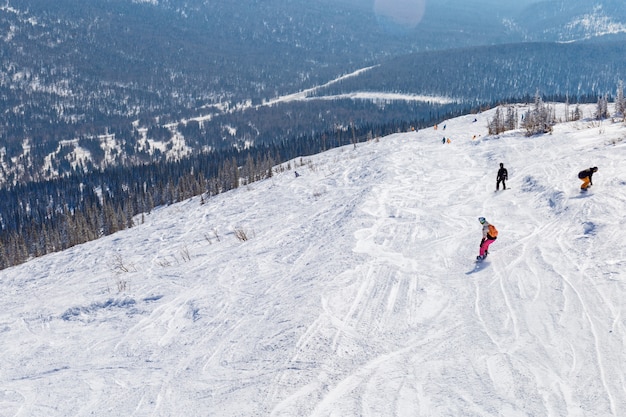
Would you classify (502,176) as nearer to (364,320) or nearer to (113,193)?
(364,320)

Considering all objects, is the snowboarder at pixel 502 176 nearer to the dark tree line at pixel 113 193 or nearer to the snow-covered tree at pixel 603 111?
the snow-covered tree at pixel 603 111

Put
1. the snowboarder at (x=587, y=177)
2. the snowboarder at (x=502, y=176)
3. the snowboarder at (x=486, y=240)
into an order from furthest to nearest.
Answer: the snowboarder at (x=502, y=176) < the snowboarder at (x=587, y=177) < the snowboarder at (x=486, y=240)

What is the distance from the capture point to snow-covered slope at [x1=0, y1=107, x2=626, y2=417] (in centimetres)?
754

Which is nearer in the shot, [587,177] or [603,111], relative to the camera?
[587,177]

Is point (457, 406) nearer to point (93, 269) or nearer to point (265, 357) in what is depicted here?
point (265, 357)

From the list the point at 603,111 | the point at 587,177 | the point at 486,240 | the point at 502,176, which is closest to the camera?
the point at 486,240

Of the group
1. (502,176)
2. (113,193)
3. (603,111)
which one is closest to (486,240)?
(502,176)

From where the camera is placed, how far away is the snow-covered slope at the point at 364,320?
754 cm

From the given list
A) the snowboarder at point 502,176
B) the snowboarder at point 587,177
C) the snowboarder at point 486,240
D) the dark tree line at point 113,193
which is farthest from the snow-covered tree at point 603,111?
the dark tree line at point 113,193

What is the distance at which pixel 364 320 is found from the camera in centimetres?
977

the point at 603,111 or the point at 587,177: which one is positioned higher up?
the point at 603,111

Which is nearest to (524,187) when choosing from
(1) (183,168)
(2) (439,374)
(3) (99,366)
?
(2) (439,374)

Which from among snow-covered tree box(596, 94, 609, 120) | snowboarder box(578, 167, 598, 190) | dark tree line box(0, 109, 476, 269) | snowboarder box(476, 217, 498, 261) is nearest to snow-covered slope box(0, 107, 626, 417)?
snowboarder box(578, 167, 598, 190)

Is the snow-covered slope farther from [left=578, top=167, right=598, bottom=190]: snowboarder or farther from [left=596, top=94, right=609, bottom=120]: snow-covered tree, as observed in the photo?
[left=596, top=94, right=609, bottom=120]: snow-covered tree
